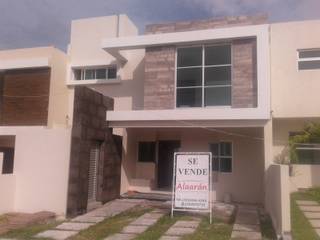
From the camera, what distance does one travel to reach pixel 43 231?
9359mm

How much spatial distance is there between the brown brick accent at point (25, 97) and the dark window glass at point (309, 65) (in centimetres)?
1075

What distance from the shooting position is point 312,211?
1063cm

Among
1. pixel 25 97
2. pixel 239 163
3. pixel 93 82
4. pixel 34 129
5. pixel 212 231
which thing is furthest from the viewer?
pixel 93 82

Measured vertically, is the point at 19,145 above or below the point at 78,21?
below

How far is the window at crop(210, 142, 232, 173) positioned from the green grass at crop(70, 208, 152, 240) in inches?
169

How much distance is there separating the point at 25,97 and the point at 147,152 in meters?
6.06

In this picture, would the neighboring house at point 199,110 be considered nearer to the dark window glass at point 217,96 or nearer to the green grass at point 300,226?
the dark window glass at point 217,96

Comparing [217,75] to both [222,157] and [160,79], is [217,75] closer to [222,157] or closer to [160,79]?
[160,79]

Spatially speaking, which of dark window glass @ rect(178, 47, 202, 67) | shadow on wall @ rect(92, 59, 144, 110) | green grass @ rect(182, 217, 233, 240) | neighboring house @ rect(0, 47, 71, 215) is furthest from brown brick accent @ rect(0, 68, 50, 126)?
green grass @ rect(182, 217, 233, 240)

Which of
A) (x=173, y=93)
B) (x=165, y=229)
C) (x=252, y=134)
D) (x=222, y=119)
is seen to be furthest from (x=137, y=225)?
(x=252, y=134)

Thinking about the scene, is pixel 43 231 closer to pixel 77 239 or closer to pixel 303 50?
pixel 77 239

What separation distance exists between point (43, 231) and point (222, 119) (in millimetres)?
6813

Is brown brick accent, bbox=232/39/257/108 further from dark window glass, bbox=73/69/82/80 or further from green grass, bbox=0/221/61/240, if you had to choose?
dark window glass, bbox=73/69/82/80

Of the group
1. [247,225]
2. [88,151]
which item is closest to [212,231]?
[247,225]
